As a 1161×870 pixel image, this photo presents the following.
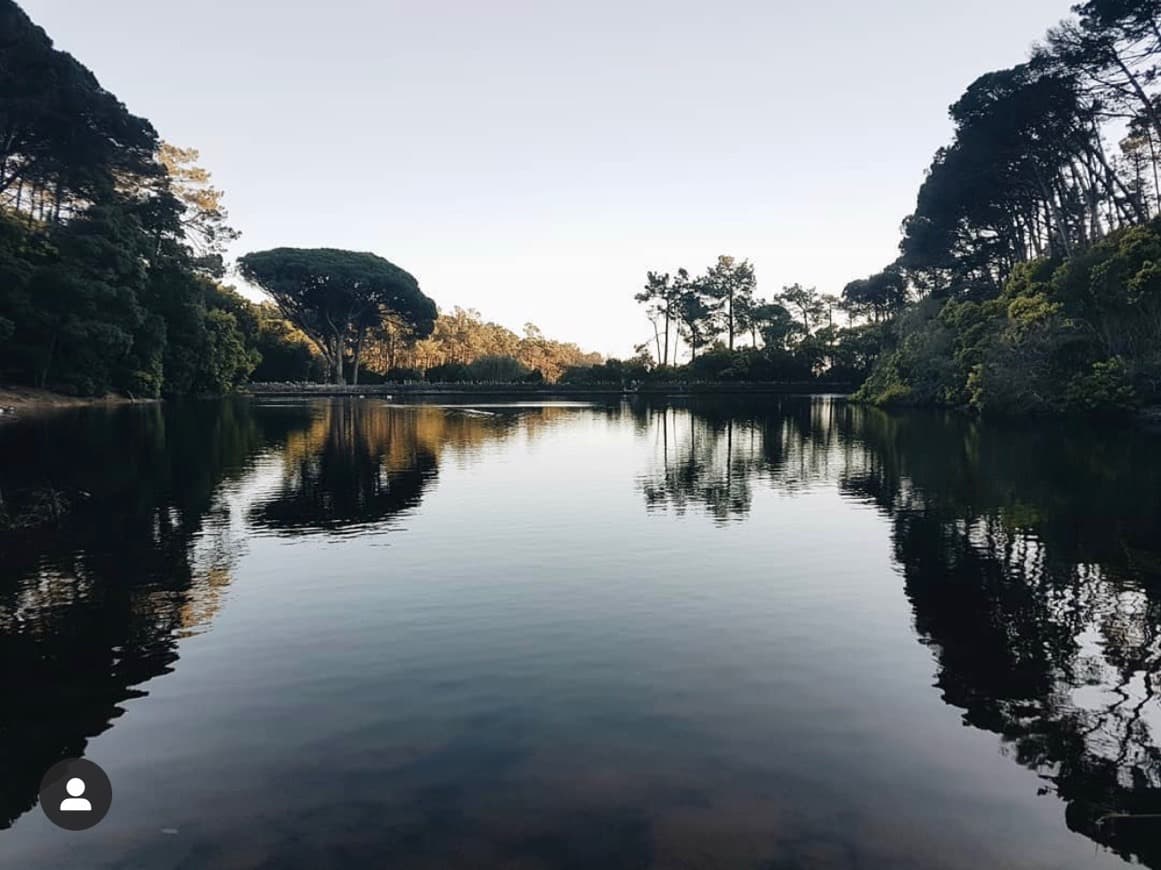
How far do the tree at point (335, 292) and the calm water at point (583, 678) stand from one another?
299 feet

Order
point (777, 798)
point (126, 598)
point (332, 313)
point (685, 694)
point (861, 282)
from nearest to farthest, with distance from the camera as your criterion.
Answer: point (777, 798) < point (685, 694) < point (126, 598) < point (332, 313) < point (861, 282)

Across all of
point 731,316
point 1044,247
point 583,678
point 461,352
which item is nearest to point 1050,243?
point 1044,247

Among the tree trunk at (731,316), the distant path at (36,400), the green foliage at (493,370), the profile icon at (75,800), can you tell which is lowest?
the profile icon at (75,800)

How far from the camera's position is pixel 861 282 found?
126562 millimetres

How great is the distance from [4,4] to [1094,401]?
247 ft

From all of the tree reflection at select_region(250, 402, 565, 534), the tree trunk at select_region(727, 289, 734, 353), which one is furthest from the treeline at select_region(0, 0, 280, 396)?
the tree trunk at select_region(727, 289, 734, 353)

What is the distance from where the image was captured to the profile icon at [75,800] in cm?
731

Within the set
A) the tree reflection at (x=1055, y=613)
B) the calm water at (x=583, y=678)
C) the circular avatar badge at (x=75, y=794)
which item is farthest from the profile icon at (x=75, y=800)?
the tree reflection at (x=1055, y=613)

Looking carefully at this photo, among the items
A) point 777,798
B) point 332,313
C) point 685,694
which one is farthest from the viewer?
point 332,313

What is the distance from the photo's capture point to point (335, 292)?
113 metres

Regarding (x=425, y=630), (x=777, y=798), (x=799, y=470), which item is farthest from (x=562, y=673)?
(x=799, y=470)

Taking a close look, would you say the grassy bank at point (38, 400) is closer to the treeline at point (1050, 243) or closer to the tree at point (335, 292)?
the tree at point (335, 292)

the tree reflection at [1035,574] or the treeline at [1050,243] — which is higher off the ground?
the treeline at [1050,243]

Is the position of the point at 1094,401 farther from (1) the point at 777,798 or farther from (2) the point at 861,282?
(2) the point at 861,282
